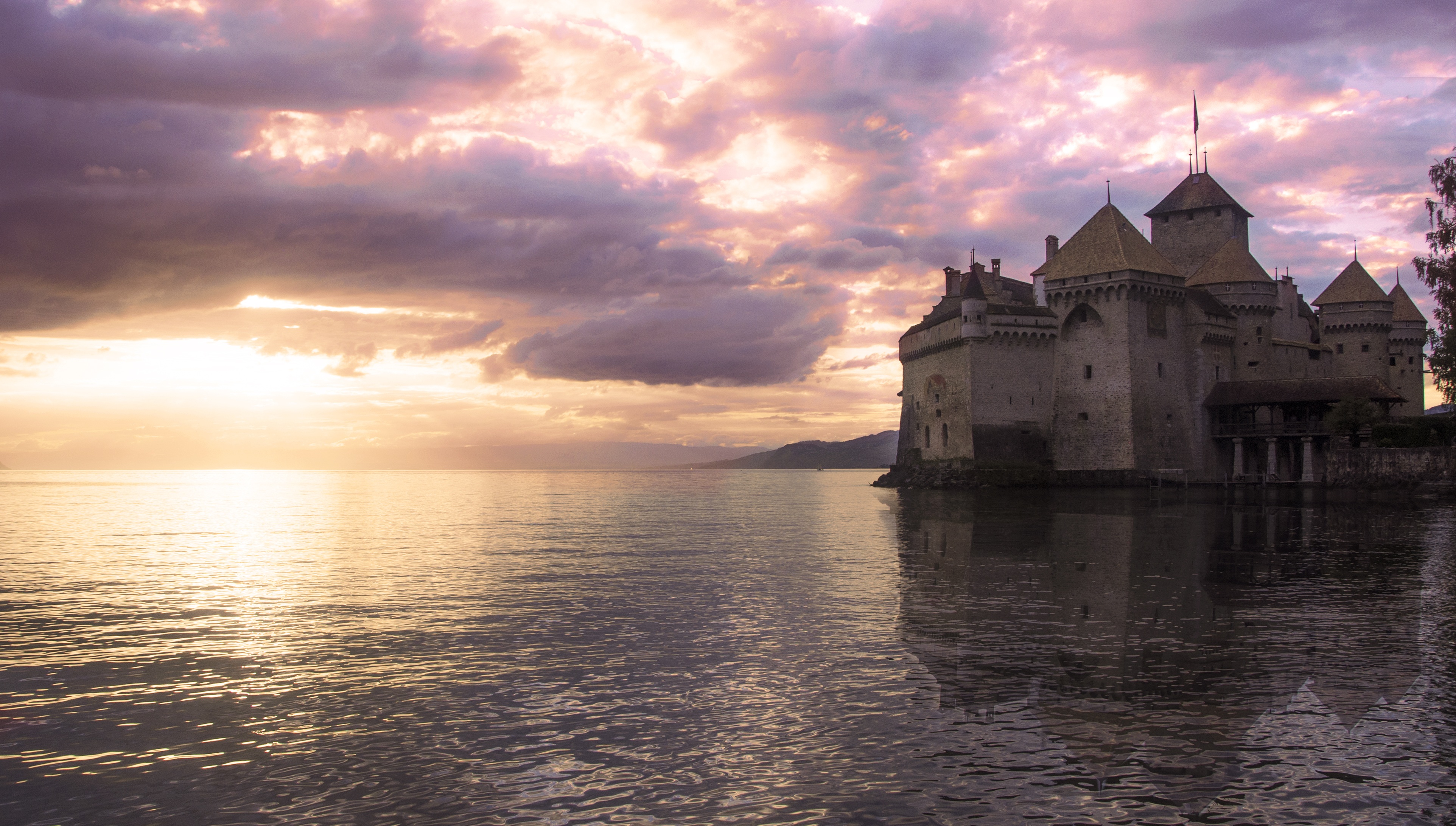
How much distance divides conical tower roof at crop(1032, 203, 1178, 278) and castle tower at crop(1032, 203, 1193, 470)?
0.21 feet

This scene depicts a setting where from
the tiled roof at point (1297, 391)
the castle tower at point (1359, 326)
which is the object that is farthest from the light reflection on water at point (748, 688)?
the castle tower at point (1359, 326)

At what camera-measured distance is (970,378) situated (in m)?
65.6

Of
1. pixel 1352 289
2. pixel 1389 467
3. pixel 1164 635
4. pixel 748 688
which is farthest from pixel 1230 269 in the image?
pixel 748 688

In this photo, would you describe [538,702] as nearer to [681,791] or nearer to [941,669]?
[681,791]

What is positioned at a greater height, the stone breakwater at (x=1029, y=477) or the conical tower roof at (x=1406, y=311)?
the conical tower roof at (x=1406, y=311)

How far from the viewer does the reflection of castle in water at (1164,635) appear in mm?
9602

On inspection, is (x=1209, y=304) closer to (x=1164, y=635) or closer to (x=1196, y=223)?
(x=1196, y=223)

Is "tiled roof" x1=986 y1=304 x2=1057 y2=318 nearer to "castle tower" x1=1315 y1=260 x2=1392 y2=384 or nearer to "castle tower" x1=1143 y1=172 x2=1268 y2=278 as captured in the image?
"castle tower" x1=1143 y1=172 x2=1268 y2=278

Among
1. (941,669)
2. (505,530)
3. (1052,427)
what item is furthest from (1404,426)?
(941,669)

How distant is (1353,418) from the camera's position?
5656 centimetres

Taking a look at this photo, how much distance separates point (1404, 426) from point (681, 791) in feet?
201

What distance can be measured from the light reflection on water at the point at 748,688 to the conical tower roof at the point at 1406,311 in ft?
190

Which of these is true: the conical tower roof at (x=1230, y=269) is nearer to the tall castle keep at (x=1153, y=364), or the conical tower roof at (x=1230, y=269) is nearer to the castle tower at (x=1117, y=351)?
the tall castle keep at (x=1153, y=364)

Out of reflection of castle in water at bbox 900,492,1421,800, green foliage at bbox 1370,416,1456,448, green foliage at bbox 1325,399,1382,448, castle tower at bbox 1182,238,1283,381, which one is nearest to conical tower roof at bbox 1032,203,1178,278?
castle tower at bbox 1182,238,1283,381
